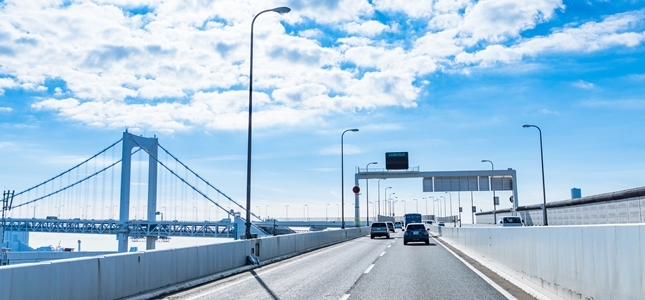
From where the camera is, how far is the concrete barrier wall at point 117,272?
330 inches

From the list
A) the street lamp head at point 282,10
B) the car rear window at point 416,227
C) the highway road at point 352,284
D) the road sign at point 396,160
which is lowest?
the highway road at point 352,284

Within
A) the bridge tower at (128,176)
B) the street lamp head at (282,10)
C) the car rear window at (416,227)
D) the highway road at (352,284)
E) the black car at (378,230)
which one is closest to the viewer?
the highway road at (352,284)

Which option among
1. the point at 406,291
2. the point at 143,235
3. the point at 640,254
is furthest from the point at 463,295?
the point at 143,235

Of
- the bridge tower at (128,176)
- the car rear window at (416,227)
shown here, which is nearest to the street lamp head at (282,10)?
the car rear window at (416,227)

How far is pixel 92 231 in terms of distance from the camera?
325 feet

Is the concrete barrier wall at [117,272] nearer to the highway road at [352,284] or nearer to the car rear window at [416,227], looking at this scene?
the highway road at [352,284]

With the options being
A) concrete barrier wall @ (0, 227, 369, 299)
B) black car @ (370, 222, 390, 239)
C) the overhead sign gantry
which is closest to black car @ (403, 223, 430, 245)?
black car @ (370, 222, 390, 239)

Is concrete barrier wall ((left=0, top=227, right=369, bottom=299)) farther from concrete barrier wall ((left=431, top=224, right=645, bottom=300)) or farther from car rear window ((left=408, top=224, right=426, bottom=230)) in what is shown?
car rear window ((left=408, top=224, right=426, bottom=230))

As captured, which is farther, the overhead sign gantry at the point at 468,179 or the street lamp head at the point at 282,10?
the overhead sign gantry at the point at 468,179

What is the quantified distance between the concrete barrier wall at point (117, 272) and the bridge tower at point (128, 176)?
173 feet

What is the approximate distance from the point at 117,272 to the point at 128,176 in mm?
61721

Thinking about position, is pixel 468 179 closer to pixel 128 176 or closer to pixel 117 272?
pixel 128 176

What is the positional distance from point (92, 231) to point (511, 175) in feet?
233

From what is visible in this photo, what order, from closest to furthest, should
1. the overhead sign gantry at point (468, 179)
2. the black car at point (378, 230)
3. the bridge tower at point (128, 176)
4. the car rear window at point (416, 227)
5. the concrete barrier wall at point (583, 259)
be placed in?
the concrete barrier wall at point (583, 259), the car rear window at point (416, 227), the black car at point (378, 230), the overhead sign gantry at point (468, 179), the bridge tower at point (128, 176)
